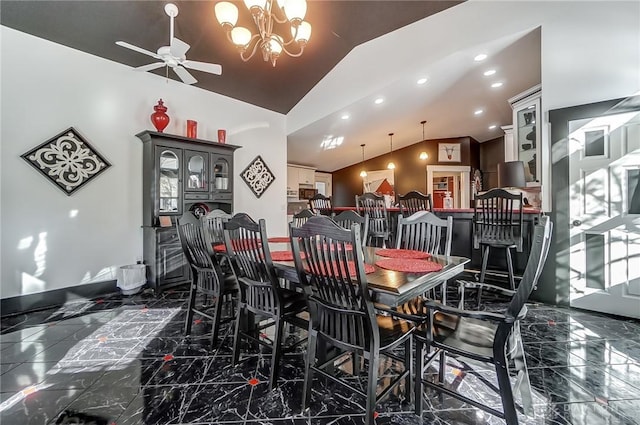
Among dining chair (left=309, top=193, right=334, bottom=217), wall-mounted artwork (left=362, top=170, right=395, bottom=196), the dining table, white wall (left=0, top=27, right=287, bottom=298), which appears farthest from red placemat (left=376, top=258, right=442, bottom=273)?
wall-mounted artwork (left=362, top=170, right=395, bottom=196)

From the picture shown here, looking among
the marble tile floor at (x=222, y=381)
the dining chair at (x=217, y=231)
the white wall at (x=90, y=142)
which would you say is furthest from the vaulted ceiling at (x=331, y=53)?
the marble tile floor at (x=222, y=381)

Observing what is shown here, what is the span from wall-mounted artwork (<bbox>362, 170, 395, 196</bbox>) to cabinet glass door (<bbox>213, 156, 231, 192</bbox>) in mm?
5024

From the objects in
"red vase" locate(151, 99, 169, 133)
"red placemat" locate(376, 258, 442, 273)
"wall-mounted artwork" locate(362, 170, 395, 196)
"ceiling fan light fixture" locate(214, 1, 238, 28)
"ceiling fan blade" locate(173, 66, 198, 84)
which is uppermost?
"ceiling fan light fixture" locate(214, 1, 238, 28)

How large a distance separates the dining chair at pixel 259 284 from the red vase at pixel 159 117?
260 centimetres

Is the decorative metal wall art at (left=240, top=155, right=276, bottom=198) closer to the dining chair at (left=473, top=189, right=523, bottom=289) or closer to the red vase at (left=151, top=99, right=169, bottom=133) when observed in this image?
the red vase at (left=151, top=99, right=169, bottom=133)

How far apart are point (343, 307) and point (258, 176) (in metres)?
4.23

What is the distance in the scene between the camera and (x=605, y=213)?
2852mm

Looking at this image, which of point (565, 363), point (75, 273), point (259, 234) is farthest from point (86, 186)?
point (565, 363)

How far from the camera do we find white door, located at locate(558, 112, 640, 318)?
107 inches

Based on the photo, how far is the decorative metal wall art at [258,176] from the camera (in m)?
5.12

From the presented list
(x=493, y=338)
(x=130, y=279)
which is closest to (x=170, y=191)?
(x=130, y=279)

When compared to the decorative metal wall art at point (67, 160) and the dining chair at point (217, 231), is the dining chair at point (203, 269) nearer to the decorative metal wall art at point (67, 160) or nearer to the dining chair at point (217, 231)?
the dining chair at point (217, 231)

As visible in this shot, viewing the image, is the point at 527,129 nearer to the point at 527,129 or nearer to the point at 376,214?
the point at 527,129

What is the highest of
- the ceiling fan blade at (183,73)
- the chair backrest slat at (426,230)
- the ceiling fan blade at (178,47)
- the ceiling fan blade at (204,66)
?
the ceiling fan blade at (178,47)
